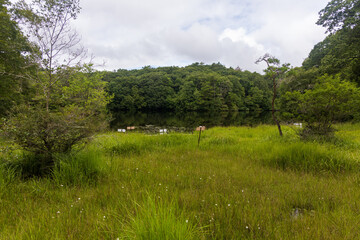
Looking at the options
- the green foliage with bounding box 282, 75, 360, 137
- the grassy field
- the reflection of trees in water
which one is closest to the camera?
the grassy field

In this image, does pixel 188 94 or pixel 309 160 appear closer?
pixel 309 160

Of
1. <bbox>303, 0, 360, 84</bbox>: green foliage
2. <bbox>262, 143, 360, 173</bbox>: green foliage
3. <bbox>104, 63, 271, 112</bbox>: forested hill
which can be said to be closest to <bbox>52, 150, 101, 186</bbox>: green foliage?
<bbox>262, 143, 360, 173</bbox>: green foliage

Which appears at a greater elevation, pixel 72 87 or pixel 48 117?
pixel 72 87

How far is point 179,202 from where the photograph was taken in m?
2.35

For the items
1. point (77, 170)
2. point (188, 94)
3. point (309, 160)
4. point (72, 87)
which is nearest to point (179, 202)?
point (77, 170)

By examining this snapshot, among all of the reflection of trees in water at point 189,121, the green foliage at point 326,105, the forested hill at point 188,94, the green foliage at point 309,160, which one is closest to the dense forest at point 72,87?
the green foliage at point 326,105

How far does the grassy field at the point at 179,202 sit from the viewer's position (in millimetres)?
1636

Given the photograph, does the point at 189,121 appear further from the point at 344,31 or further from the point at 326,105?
the point at 326,105

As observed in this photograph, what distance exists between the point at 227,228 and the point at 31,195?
2915 millimetres

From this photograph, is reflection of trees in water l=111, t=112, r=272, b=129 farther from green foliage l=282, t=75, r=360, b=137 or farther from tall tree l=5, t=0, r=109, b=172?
green foliage l=282, t=75, r=360, b=137

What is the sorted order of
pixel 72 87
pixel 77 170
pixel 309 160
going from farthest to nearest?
pixel 72 87 < pixel 309 160 < pixel 77 170

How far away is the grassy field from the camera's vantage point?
64.4 inches

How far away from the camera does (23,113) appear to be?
3.27 meters

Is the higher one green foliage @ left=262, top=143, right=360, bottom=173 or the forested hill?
the forested hill
